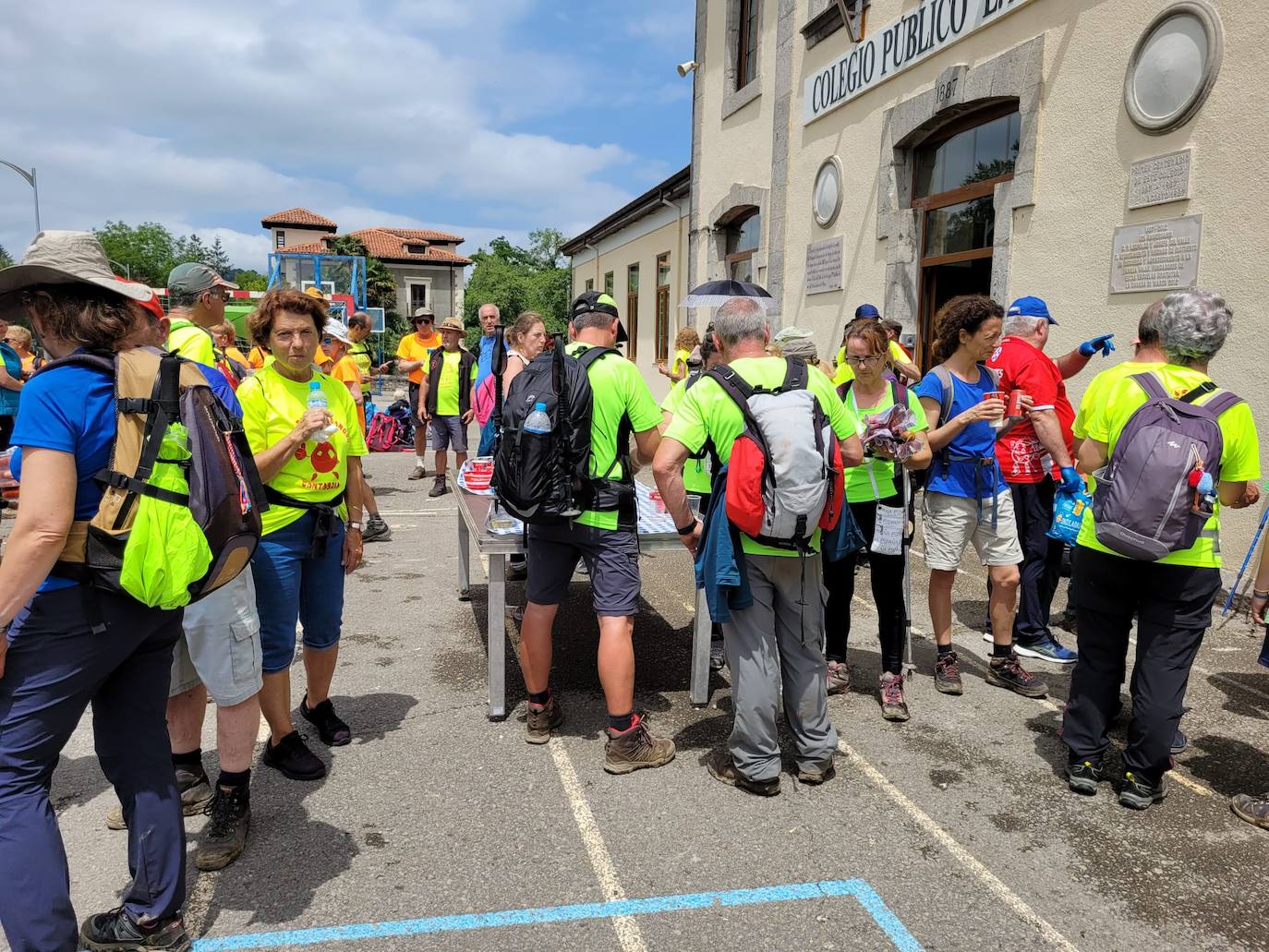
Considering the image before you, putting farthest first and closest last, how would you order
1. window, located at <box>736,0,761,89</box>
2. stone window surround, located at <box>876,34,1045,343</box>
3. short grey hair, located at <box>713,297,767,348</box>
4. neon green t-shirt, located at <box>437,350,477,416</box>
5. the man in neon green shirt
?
1. window, located at <box>736,0,761,89</box>
2. neon green t-shirt, located at <box>437,350,477,416</box>
3. stone window surround, located at <box>876,34,1045,343</box>
4. the man in neon green shirt
5. short grey hair, located at <box>713,297,767,348</box>

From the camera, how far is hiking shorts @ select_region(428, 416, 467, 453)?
8.98 metres

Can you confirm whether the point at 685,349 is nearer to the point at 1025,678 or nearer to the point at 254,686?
the point at 1025,678

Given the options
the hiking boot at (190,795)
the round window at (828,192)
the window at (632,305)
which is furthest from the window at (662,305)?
the hiking boot at (190,795)

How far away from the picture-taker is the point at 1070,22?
6.52 meters

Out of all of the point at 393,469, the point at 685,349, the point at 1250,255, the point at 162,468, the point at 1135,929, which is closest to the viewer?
the point at 162,468

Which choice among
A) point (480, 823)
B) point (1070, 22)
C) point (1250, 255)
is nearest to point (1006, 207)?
point (1070, 22)

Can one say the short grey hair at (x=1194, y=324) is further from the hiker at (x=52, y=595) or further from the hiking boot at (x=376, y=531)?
the hiking boot at (x=376, y=531)

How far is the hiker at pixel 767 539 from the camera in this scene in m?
2.95

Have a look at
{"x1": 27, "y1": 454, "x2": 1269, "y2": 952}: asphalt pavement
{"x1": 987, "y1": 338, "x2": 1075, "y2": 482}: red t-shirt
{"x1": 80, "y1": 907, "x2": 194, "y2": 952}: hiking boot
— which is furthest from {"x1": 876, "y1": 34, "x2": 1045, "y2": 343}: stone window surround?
{"x1": 80, "y1": 907, "x2": 194, "y2": 952}: hiking boot

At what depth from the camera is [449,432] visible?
29.9ft

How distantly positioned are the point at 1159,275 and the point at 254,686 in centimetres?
615

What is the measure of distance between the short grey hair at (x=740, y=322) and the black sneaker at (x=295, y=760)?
2.25 m

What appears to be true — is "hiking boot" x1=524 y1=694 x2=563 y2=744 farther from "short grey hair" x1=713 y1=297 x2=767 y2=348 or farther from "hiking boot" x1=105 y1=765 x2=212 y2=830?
"short grey hair" x1=713 y1=297 x2=767 y2=348

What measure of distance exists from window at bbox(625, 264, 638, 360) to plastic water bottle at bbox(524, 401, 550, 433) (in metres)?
16.5
